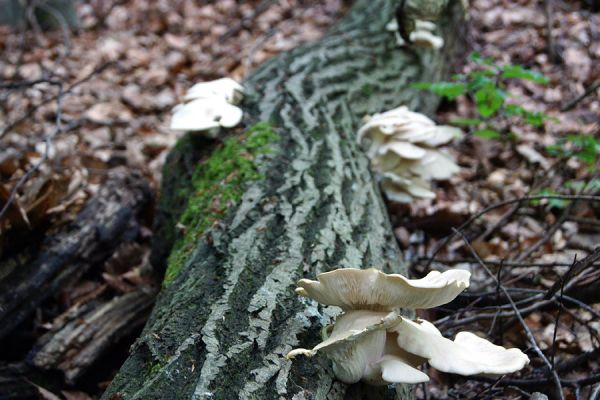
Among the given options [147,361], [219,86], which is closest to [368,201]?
[219,86]

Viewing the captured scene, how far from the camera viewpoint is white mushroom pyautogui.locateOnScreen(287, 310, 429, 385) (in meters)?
1.31

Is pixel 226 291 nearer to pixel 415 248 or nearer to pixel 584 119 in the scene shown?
pixel 415 248

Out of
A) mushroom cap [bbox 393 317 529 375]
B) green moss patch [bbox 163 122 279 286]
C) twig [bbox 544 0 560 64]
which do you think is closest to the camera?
mushroom cap [bbox 393 317 529 375]

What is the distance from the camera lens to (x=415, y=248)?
3.39 meters

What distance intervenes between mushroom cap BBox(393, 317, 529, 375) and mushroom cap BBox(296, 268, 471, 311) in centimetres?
7

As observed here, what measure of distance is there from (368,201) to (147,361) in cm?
140

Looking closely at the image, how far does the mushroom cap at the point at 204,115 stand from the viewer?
278 centimetres

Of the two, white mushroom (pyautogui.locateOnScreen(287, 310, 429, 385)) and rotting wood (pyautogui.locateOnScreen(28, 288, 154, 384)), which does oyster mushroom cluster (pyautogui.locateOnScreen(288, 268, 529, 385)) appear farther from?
rotting wood (pyautogui.locateOnScreen(28, 288, 154, 384))

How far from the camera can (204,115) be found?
286cm

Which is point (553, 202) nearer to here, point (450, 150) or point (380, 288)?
point (450, 150)

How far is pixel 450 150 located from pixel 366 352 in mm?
3312

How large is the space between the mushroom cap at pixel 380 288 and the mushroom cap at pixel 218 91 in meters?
1.84

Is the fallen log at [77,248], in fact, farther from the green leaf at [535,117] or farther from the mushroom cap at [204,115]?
the green leaf at [535,117]

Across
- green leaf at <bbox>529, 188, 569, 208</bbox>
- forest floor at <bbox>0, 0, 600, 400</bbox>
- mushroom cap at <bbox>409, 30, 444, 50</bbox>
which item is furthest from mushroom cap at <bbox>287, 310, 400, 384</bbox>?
mushroom cap at <bbox>409, 30, 444, 50</bbox>
